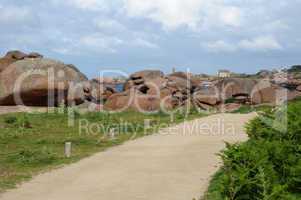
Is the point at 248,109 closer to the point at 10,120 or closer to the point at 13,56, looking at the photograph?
the point at 10,120

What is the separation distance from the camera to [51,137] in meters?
16.0

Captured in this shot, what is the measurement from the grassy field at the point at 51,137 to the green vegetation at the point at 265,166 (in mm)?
3849

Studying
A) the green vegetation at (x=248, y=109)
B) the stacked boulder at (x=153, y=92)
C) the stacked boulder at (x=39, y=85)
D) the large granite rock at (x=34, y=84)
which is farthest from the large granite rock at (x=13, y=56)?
the green vegetation at (x=248, y=109)

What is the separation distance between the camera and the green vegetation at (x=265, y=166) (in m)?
5.54

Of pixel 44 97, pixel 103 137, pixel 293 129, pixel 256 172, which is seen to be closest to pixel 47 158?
pixel 103 137

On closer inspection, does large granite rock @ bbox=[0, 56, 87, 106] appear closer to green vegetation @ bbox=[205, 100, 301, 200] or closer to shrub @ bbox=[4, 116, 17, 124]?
shrub @ bbox=[4, 116, 17, 124]

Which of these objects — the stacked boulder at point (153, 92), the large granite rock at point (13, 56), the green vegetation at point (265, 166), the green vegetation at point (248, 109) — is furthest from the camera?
the large granite rock at point (13, 56)

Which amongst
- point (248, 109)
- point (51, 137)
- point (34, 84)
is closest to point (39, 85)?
point (34, 84)

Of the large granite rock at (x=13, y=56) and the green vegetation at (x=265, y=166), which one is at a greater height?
the large granite rock at (x=13, y=56)

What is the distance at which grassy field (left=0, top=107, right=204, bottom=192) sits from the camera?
11125mm

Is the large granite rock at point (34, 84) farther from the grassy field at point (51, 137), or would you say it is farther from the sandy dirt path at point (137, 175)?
the sandy dirt path at point (137, 175)

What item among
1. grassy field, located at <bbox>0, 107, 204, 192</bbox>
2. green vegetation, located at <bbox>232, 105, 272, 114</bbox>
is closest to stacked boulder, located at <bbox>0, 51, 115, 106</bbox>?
grassy field, located at <bbox>0, 107, 204, 192</bbox>

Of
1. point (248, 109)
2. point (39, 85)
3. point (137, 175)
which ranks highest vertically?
point (39, 85)

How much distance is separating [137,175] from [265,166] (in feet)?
13.9
